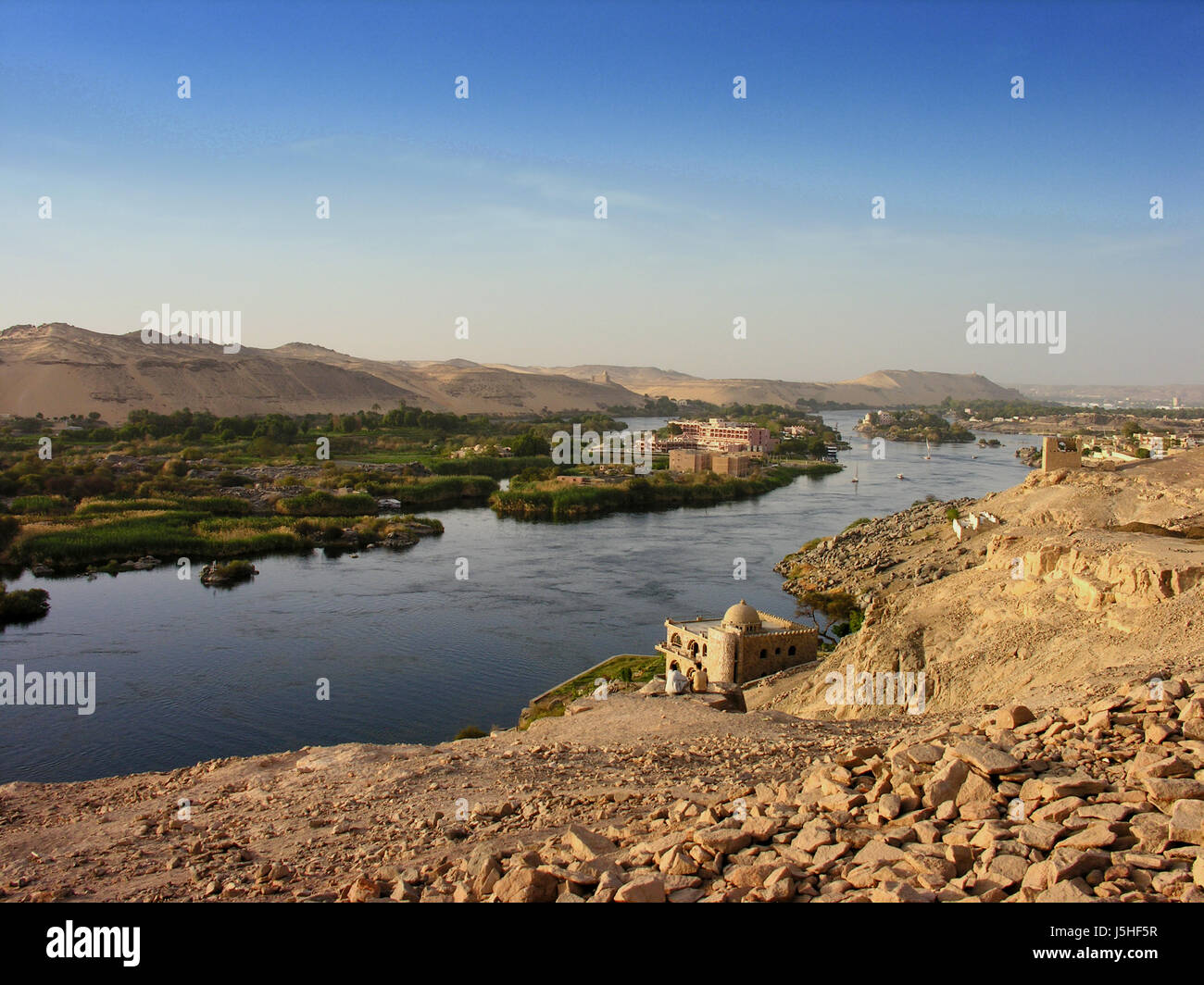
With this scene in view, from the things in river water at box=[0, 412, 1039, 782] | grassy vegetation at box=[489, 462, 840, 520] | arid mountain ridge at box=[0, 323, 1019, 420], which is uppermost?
arid mountain ridge at box=[0, 323, 1019, 420]

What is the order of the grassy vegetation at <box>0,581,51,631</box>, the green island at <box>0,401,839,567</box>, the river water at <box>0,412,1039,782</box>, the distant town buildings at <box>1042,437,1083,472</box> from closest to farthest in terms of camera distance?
the river water at <box>0,412,1039,782</box> → the grassy vegetation at <box>0,581,51,631</box> → the distant town buildings at <box>1042,437,1083,472</box> → the green island at <box>0,401,839,567</box>

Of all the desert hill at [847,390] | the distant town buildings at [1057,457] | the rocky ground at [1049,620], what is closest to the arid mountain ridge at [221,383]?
the desert hill at [847,390]

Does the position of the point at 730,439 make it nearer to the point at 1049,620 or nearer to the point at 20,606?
the point at 20,606

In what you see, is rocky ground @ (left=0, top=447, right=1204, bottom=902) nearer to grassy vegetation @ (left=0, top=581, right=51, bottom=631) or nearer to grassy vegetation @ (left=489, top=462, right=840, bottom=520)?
grassy vegetation @ (left=0, top=581, right=51, bottom=631)

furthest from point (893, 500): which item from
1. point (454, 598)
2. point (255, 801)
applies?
point (255, 801)

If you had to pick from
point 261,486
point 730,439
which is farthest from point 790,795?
point 730,439

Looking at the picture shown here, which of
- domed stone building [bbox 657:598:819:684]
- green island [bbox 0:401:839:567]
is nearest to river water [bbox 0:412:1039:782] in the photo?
green island [bbox 0:401:839:567]

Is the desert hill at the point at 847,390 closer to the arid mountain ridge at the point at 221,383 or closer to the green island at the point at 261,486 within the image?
the arid mountain ridge at the point at 221,383
